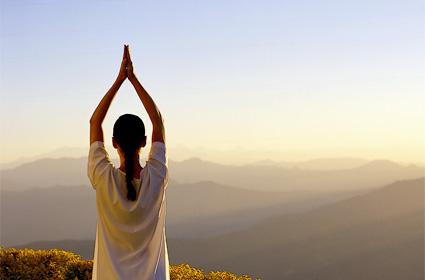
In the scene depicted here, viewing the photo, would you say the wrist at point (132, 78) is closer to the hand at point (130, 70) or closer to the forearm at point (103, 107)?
the hand at point (130, 70)

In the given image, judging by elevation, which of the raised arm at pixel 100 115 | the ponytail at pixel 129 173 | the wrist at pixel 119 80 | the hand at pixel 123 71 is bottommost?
the ponytail at pixel 129 173

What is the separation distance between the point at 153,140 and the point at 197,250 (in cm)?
6141

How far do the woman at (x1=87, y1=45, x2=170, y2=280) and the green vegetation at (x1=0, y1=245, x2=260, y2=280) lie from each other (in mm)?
4883

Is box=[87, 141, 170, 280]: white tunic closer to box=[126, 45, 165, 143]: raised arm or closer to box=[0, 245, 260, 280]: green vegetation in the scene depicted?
box=[126, 45, 165, 143]: raised arm

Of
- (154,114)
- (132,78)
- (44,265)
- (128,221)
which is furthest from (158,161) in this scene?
(44,265)

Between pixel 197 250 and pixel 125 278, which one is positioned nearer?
pixel 125 278

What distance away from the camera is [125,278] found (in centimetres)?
511

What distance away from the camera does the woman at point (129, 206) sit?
509 cm

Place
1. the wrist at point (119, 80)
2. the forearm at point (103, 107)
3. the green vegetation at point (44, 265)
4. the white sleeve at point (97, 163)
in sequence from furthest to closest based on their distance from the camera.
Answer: the green vegetation at point (44, 265), the wrist at point (119, 80), the forearm at point (103, 107), the white sleeve at point (97, 163)

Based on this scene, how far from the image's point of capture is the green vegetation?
35.2 ft

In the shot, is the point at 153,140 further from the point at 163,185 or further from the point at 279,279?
the point at 279,279

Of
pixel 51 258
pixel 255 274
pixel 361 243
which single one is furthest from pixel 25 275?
pixel 361 243

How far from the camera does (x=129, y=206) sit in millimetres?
5094

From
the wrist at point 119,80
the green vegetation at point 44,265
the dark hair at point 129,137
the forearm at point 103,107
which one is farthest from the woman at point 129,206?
the green vegetation at point 44,265
